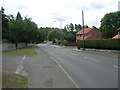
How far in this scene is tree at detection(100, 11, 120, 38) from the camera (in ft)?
200

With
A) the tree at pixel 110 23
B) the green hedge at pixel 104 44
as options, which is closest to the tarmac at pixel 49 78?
the green hedge at pixel 104 44

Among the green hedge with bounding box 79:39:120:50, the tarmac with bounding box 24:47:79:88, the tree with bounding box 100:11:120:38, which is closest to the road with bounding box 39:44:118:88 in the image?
the tarmac with bounding box 24:47:79:88

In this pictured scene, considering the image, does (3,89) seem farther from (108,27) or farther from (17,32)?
(108,27)

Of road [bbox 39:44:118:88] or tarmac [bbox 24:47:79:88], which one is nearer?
tarmac [bbox 24:47:79:88]

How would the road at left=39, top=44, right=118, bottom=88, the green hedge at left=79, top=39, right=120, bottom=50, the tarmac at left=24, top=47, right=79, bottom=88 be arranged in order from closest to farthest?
the tarmac at left=24, top=47, right=79, bottom=88 → the road at left=39, top=44, right=118, bottom=88 → the green hedge at left=79, top=39, right=120, bottom=50

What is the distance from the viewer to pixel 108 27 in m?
66.1

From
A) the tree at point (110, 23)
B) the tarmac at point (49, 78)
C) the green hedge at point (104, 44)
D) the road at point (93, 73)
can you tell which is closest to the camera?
the tarmac at point (49, 78)

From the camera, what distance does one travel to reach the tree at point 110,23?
6089 centimetres

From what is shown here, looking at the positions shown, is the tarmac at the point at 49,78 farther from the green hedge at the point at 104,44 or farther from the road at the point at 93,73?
the green hedge at the point at 104,44

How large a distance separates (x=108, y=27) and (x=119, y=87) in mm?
62650

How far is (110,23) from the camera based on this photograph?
215ft

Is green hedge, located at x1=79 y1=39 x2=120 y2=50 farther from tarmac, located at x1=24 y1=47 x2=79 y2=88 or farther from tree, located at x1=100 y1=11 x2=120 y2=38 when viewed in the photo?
tree, located at x1=100 y1=11 x2=120 y2=38

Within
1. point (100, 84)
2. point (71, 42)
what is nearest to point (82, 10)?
point (100, 84)

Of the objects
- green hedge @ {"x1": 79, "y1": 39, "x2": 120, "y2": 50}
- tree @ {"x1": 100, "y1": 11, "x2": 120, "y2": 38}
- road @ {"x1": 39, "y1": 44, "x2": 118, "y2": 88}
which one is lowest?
road @ {"x1": 39, "y1": 44, "x2": 118, "y2": 88}
